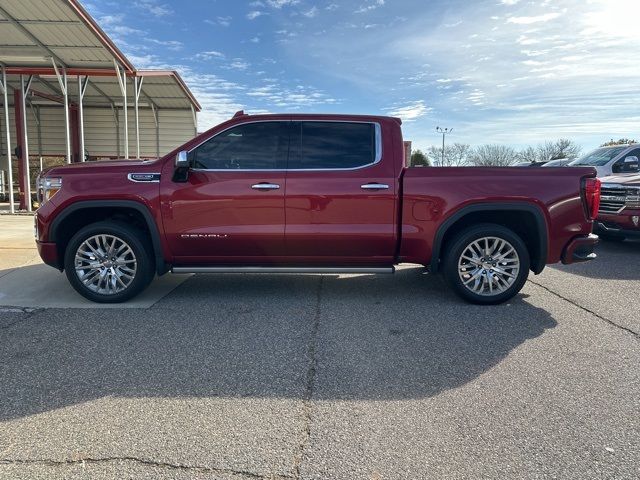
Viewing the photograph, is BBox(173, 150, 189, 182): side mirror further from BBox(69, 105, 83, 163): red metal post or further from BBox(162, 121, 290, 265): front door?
BBox(69, 105, 83, 163): red metal post

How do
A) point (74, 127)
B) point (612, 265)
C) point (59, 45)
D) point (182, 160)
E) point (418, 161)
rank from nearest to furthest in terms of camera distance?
point (182, 160)
point (612, 265)
point (59, 45)
point (74, 127)
point (418, 161)

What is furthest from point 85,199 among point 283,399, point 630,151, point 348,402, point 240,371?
point 630,151

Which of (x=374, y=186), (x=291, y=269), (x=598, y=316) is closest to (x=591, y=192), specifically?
(x=598, y=316)

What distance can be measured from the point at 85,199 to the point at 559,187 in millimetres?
5022

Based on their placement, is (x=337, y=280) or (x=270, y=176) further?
(x=337, y=280)

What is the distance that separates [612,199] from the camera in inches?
342

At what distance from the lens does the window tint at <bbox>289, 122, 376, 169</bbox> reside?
5258 millimetres

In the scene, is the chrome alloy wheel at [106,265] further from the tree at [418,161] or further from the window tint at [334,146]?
the tree at [418,161]

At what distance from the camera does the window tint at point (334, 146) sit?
17.3ft

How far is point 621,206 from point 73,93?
1863cm

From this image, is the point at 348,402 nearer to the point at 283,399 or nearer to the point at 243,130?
the point at 283,399

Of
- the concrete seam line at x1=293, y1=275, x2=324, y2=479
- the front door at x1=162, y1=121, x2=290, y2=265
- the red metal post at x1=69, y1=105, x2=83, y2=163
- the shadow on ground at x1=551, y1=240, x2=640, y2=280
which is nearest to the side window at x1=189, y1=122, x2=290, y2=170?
the front door at x1=162, y1=121, x2=290, y2=265

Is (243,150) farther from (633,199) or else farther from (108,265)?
(633,199)

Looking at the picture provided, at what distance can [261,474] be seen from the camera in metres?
2.45
